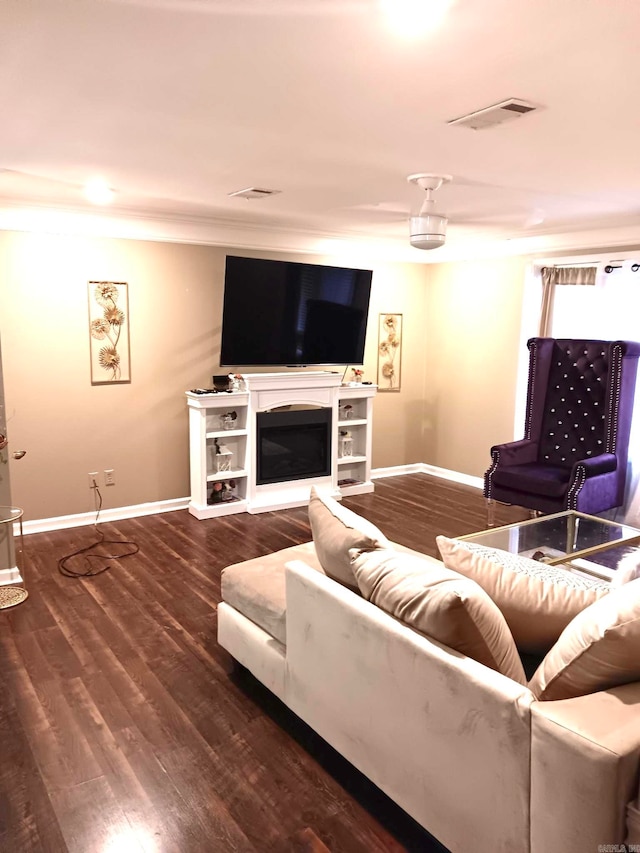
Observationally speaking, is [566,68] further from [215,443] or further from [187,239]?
[215,443]

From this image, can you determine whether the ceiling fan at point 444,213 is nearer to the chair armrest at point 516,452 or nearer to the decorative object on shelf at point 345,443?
the chair armrest at point 516,452

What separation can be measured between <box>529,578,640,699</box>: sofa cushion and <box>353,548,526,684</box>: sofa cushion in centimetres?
18

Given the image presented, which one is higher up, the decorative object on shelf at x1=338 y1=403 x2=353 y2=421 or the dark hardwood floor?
the decorative object on shelf at x1=338 y1=403 x2=353 y2=421

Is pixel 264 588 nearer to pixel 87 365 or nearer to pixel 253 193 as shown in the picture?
pixel 253 193

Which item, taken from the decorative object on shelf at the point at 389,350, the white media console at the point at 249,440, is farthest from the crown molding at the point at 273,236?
the white media console at the point at 249,440

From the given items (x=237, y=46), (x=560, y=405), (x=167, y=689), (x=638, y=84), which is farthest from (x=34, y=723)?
(x=560, y=405)

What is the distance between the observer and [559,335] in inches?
230

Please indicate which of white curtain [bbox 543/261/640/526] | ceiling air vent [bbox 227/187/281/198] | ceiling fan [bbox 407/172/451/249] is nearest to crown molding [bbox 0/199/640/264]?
white curtain [bbox 543/261/640/526]

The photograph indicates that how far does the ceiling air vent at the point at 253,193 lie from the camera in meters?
4.17

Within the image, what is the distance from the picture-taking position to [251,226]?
5.62m

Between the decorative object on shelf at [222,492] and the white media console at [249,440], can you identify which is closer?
the white media console at [249,440]

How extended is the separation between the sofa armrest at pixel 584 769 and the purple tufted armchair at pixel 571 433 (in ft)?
10.7

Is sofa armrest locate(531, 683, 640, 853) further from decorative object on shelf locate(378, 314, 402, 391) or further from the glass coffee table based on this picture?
decorative object on shelf locate(378, 314, 402, 391)

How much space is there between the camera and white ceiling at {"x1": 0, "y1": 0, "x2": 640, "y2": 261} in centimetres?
181
